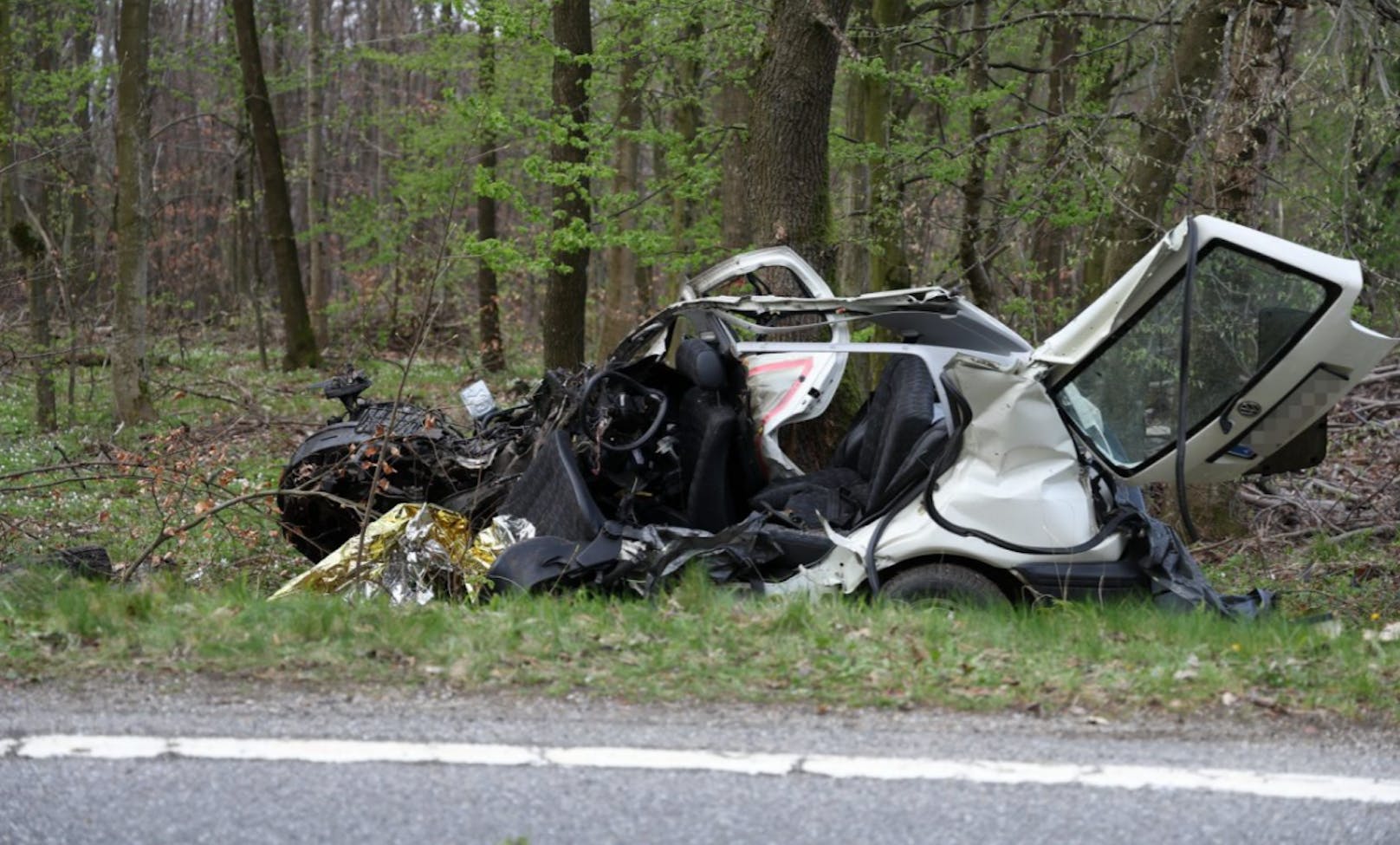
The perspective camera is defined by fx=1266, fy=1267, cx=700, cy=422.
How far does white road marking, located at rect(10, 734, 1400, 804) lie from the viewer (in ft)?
12.3

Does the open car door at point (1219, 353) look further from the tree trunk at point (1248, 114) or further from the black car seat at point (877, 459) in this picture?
the tree trunk at point (1248, 114)

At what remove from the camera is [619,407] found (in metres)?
7.43

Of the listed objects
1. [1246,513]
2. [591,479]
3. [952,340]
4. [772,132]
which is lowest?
[1246,513]

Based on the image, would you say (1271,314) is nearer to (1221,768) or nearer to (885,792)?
(1221,768)

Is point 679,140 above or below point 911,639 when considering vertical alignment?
above

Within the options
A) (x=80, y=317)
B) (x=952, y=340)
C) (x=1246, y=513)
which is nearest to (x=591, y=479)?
(x=952, y=340)

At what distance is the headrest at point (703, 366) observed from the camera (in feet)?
23.4

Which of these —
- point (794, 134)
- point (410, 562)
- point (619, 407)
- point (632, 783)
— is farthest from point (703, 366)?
point (632, 783)

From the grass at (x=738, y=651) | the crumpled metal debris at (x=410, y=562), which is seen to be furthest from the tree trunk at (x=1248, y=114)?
the crumpled metal debris at (x=410, y=562)

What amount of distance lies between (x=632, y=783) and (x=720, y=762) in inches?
12.1

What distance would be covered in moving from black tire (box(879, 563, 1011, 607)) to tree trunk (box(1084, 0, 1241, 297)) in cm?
477

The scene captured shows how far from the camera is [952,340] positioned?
7.42 m

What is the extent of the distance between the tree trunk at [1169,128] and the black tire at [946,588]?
477 cm

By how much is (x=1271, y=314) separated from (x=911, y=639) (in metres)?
2.32
